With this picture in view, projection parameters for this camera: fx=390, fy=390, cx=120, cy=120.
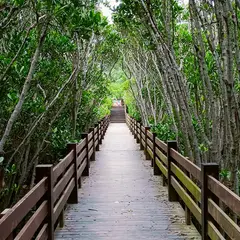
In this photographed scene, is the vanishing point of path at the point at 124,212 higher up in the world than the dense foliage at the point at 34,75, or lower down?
lower down

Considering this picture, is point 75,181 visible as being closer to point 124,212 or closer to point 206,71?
point 124,212

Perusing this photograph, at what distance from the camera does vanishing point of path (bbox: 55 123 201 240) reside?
4861 millimetres

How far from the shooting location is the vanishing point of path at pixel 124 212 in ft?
15.9

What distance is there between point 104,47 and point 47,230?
11333 millimetres

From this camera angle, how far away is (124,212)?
5.83 meters

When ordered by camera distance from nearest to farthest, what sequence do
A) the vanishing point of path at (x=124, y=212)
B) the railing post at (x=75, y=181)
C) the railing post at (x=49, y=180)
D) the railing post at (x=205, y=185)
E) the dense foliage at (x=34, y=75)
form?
the railing post at (x=205, y=185)
the railing post at (x=49, y=180)
the dense foliage at (x=34, y=75)
the vanishing point of path at (x=124, y=212)
the railing post at (x=75, y=181)

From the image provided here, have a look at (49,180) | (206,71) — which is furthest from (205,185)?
(206,71)

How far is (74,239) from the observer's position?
4.69 m

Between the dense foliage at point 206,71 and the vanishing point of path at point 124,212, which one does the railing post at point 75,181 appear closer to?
the vanishing point of path at point 124,212

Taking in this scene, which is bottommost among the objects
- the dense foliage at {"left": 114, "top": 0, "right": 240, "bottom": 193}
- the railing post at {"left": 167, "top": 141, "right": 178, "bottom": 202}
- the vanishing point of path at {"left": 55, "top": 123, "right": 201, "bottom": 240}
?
the vanishing point of path at {"left": 55, "top": 123, "right": 201, "bottom": 240}

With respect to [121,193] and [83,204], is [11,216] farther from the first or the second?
[121,193]

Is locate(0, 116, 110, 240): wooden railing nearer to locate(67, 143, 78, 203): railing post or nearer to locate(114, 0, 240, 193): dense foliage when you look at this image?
locate(67, 143, 78, 203): railing post

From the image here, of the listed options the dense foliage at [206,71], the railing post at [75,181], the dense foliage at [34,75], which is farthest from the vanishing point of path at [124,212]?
the dense foliage at [34,75]

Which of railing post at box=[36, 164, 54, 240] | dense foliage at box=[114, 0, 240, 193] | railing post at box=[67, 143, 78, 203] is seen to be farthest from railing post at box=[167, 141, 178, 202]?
railing post at box=[36, 164, 54, 240]
